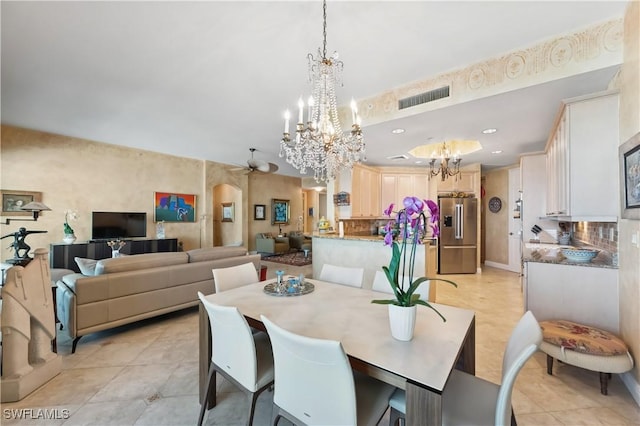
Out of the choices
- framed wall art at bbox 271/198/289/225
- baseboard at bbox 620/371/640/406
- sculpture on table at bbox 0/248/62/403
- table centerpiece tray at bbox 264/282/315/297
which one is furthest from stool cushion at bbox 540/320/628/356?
framed wall art at bbox 271/198/289/225

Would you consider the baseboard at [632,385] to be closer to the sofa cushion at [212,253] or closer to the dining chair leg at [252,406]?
the dining chair leg at [252,406]

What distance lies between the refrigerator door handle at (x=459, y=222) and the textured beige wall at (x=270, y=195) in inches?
214

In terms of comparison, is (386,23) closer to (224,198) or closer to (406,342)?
(406,342)

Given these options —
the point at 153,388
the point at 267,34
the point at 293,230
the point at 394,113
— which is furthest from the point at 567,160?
the point at 293,230

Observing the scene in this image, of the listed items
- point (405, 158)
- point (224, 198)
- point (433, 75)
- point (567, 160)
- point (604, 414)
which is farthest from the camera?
point (224, 198)

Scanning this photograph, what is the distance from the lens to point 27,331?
76.3 inches

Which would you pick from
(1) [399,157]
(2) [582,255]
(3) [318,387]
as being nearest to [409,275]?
(3) [318,387]

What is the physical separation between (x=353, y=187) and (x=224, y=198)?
5.27 m

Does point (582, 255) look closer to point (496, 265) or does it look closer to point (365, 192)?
point (365, 192)

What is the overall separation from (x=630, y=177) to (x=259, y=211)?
8030 millimetres

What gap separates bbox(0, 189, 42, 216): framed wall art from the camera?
4359 mm

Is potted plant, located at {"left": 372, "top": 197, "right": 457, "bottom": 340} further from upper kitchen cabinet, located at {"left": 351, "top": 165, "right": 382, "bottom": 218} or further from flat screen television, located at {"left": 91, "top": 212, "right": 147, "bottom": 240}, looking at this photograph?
flat screen television, located at {"left": 91, "top": 212, "right": 147, "bottom": 240}

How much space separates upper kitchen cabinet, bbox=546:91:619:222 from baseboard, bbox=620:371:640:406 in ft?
3.94

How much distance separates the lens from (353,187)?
17.6 ft
